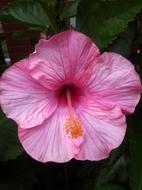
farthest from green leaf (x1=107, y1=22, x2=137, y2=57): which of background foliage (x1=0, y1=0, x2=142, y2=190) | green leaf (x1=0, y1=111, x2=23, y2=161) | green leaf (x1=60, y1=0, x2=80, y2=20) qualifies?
green leaf (x1=0, y1=111, x2=23, y2=161)

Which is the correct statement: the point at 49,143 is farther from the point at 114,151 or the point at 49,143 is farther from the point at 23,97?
the point at 114,151

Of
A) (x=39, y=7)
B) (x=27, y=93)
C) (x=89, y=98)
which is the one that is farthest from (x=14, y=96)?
(x=39, y=7)

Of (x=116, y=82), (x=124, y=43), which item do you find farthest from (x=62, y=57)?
(x=124, y=43)

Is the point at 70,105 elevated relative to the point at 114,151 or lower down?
elevated

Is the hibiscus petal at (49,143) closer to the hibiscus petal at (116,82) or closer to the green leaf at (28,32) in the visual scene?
the hibiscus petal at (116,82)

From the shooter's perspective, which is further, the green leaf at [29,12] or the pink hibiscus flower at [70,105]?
the green leaf at [29,12]

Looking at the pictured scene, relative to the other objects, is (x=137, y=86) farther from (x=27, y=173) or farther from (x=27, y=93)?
(x=27, y=173)

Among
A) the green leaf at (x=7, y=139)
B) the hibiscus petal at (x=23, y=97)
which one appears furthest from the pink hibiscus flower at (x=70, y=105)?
the green leaf at (x=7, y=139)
